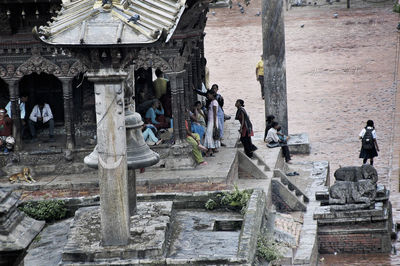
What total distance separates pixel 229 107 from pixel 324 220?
13.3 meters

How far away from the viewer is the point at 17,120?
61.5 feet

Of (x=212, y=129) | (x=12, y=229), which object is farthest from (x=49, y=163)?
(x=12, y=229)

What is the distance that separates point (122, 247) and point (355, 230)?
683 cm

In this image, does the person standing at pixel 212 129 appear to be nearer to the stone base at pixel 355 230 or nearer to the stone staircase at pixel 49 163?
the stone staircase at pixel 49 163

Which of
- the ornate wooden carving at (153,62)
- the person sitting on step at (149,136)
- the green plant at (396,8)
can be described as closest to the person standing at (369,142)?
the person sitting on step at (149,136)

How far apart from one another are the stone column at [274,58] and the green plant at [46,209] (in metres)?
10.4

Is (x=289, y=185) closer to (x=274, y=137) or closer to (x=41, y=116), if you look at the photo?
(x=274, y=137)

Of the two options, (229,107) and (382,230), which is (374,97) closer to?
(229,107)

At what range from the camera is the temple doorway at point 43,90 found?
65.8 feet

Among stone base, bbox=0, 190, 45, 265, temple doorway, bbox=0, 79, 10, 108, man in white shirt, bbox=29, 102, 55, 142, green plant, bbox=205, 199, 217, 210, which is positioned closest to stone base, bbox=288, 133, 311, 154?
man in white shirt, bbox=29, 102, 55, 142

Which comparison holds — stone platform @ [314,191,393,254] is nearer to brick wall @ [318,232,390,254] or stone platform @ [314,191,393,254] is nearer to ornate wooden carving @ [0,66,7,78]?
brick wall @ [318,232,390,254]

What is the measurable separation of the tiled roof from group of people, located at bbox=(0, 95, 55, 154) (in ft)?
24.3

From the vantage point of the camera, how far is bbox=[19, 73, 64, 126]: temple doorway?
20.0 metres

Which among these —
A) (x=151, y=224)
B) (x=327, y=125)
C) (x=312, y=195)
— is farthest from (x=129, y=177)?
(x=327, y=125)
